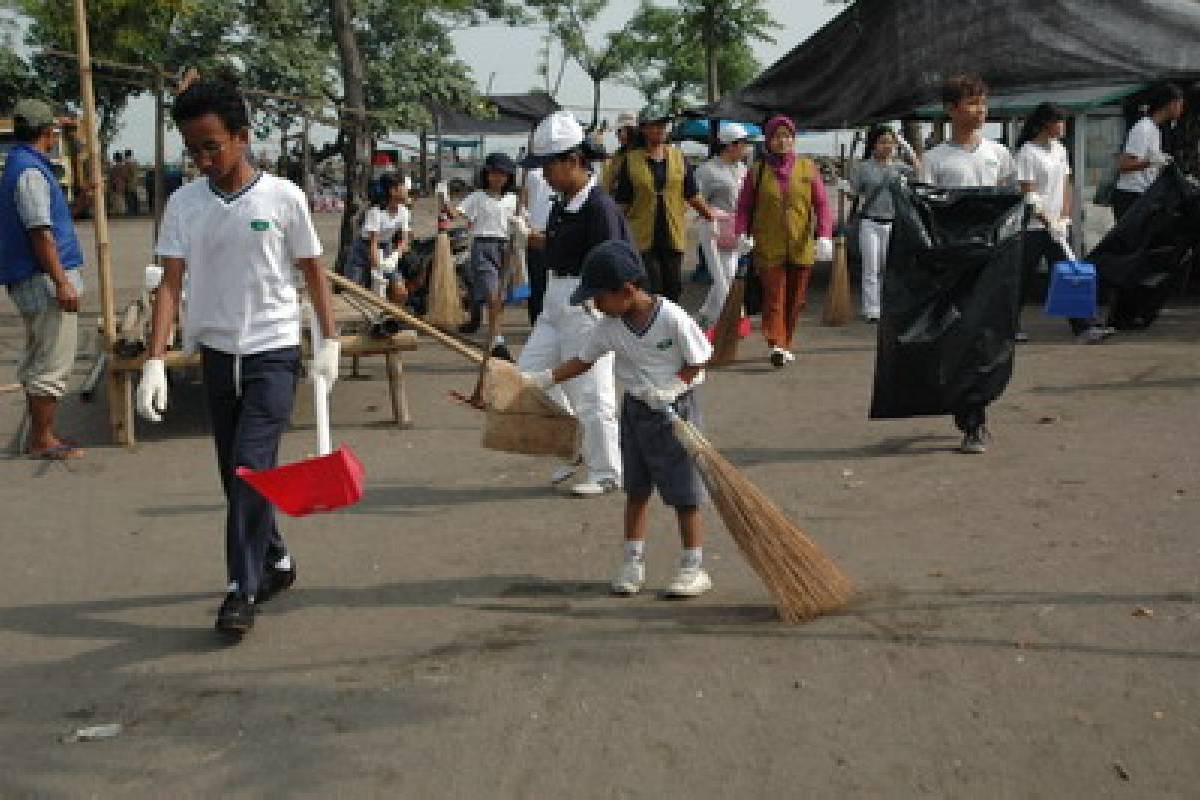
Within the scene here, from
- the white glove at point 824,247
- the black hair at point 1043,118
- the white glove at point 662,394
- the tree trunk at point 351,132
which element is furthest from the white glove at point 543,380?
the tree trunk at point 351,132

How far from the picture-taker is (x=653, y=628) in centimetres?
505

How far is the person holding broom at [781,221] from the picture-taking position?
1038cm

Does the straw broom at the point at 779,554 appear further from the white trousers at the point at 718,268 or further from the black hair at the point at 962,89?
the white trousers at the point at 718,268

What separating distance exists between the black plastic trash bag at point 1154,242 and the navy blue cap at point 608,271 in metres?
7.50

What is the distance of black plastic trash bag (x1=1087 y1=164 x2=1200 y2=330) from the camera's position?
37.9 feet

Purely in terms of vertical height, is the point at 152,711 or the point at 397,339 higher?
the point at 397,339

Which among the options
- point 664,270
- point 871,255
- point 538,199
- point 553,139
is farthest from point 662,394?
point 871,255

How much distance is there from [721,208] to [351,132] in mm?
4101

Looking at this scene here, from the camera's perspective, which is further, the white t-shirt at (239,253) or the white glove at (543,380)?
the white glove at (543,380)

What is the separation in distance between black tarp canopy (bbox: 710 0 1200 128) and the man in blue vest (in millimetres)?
9449

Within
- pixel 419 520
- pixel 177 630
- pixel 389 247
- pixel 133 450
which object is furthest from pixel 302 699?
pixel 389 247

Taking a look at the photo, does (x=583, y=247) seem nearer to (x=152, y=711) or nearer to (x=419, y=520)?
(x=419, y=520)

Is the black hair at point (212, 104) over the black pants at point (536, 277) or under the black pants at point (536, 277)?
over

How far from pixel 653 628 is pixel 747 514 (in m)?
0.51
